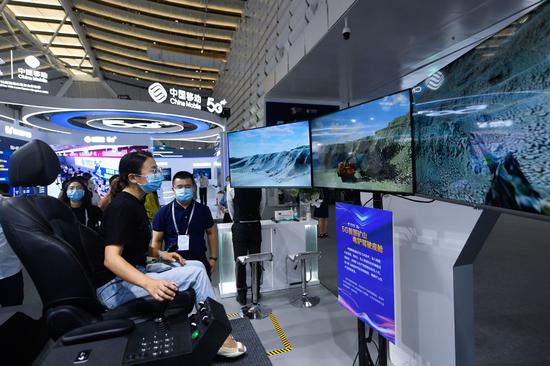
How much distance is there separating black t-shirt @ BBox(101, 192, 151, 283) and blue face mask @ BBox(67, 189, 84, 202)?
197cm

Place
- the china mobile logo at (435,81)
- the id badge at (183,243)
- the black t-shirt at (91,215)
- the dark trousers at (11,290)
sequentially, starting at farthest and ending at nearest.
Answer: the black t-shirt at (91,215) < the id badge at (183,243) < the dark trousers at (11,290) < the china mobile logo at (435,81)

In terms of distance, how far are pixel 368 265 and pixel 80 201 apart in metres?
3.20

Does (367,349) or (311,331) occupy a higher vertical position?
(367,349)

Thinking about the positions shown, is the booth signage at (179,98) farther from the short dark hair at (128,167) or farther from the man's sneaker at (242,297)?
the short dark hair at (128,167)

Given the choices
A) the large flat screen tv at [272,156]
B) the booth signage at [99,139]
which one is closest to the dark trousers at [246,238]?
the large flat screen tv at [272,156]

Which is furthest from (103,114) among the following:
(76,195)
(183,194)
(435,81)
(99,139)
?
(435,81)

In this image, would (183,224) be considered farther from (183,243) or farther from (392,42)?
(392,42)

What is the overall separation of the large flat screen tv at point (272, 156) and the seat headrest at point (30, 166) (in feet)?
4.37

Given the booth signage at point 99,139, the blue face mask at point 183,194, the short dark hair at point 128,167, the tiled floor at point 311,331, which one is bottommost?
the tiled floor at point 311,331

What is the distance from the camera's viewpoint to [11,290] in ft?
8.02

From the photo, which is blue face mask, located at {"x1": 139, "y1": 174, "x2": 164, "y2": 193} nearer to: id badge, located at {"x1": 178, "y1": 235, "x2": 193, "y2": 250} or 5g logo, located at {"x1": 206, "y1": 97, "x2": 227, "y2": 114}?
id badge, located at {"x1": 178, "y1": 235, "x2": 193, "y2": 250}

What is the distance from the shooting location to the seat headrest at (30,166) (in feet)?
4.58

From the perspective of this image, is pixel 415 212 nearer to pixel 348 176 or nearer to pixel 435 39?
pixel 348 176

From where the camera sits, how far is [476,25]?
2.26 m
